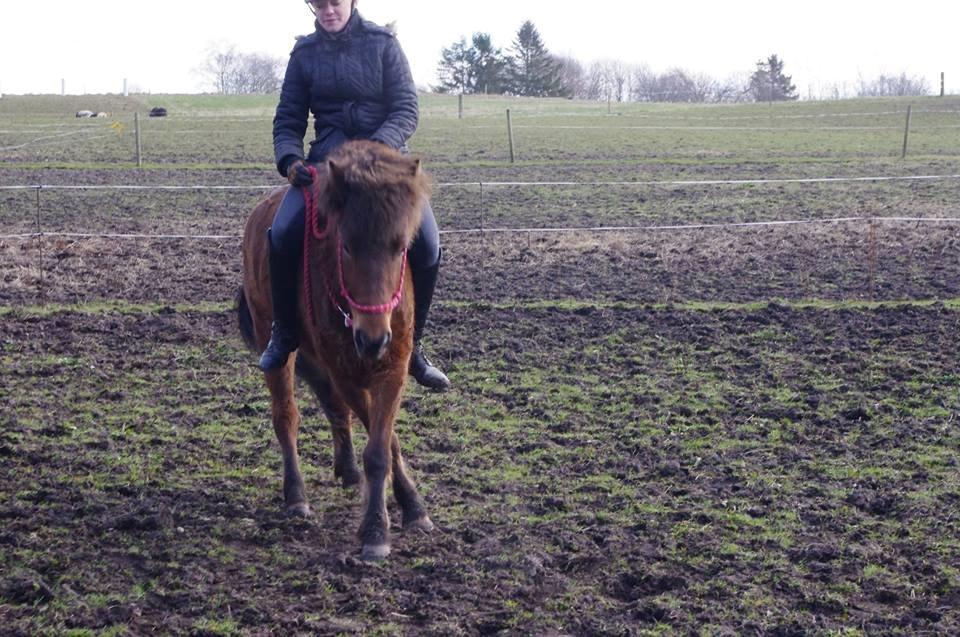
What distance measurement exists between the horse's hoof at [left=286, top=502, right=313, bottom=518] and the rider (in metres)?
0.66

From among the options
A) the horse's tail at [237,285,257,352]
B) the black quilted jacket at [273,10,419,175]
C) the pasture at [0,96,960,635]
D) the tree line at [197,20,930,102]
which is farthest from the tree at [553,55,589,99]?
the black quilted jacket at [273,10,419,175]

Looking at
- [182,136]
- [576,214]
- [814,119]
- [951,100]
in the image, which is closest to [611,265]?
[576,214]

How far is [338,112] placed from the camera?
211 inches

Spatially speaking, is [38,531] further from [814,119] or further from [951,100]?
[951,100]

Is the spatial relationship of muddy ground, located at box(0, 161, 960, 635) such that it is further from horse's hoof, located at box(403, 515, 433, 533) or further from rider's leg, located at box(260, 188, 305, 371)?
rider's leg, located at box(260, 188, 305, 371)

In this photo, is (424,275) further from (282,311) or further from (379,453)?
(379,453)

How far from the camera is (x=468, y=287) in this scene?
10477 millimetres

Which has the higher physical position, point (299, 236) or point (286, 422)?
point (299, 236)

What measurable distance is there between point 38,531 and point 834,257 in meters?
8.96

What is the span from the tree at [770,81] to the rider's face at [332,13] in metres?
67.6

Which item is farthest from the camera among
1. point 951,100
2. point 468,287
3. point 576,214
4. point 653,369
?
point 951,100

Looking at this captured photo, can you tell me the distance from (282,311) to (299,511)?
94 cm

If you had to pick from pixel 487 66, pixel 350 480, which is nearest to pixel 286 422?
pixel 350 480

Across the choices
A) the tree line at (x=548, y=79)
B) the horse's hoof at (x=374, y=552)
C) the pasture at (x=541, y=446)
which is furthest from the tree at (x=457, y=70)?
the horse's hoof at (x=374, y=552)
